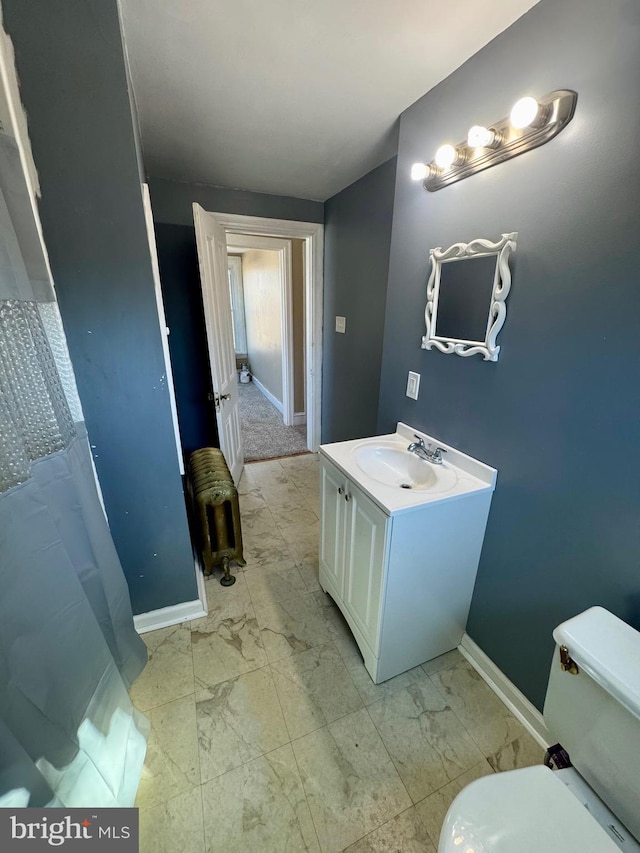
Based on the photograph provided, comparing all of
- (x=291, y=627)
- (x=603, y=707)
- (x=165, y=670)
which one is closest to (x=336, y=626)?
(x=291, y=627)

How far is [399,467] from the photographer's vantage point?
1549mm

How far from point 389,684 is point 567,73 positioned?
2.07 metres

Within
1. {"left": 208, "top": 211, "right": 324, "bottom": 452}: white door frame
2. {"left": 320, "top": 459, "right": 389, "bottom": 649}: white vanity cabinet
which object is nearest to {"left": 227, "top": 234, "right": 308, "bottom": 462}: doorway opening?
{"left": 208, "top": 211, "right": 324, "bottom": 452}: white door frame

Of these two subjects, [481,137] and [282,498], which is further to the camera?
[282,498]

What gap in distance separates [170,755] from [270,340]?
4134mm

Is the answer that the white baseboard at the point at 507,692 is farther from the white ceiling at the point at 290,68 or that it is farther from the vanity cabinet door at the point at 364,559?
the white ceiling at the point at 290,68

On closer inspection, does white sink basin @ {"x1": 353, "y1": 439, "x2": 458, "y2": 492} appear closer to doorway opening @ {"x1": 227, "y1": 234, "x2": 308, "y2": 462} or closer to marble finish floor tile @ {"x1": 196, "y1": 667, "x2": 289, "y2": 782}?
marble finish floor tile @ {"x1": 196, "y1": 667, "x2": 289, "y2": 782}

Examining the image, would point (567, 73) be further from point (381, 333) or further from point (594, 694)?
point (594, 694)

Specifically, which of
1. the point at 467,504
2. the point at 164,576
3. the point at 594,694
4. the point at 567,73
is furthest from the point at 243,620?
the point at 567,73

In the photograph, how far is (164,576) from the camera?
4.91 ft

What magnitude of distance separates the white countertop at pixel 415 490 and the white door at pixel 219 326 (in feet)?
3.69

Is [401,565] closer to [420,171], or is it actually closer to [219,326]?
[420,171]

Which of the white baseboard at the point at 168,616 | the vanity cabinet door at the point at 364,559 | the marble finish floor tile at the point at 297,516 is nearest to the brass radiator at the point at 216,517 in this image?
the white baseboard at the point at 168,616

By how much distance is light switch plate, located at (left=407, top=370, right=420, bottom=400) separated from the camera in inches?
60.8
